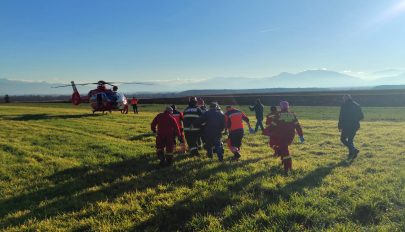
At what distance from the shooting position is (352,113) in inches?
518

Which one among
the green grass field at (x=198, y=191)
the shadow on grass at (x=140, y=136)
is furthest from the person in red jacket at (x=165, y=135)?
the shadow on grass at (x=140, y=136)

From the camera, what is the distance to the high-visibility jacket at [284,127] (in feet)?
36.8

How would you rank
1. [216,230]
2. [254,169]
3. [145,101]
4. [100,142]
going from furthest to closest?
[145,101] < [100,142] < [254,169] < [216,230]

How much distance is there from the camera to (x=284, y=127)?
37.1ft

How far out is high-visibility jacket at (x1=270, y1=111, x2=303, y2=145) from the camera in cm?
1121

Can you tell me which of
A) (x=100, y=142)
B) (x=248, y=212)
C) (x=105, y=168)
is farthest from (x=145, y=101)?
(x=248, y=212)

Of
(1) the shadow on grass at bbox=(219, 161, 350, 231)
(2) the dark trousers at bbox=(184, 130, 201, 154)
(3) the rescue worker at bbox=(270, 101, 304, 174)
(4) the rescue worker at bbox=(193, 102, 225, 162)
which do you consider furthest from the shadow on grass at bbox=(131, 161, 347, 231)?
(2) the dark trousers at bbox=(184, 130, 201, 154)

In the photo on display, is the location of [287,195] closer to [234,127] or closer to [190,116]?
[234,127]

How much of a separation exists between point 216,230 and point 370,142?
12847 millimetres

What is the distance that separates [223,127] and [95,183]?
4824mm

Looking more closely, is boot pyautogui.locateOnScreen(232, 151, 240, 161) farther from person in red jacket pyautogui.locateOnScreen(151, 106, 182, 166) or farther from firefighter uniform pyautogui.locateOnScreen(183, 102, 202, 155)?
person in red jacket pyautogui.locateOnScreen(151, 106, 182, 166)

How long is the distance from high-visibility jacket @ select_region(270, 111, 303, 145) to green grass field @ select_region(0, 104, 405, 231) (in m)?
1.00

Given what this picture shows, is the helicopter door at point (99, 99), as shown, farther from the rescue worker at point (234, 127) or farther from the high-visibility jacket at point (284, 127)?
the high-visibility jacket at point (284, 127)

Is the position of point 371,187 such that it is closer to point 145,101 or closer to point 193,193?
point 193,193
